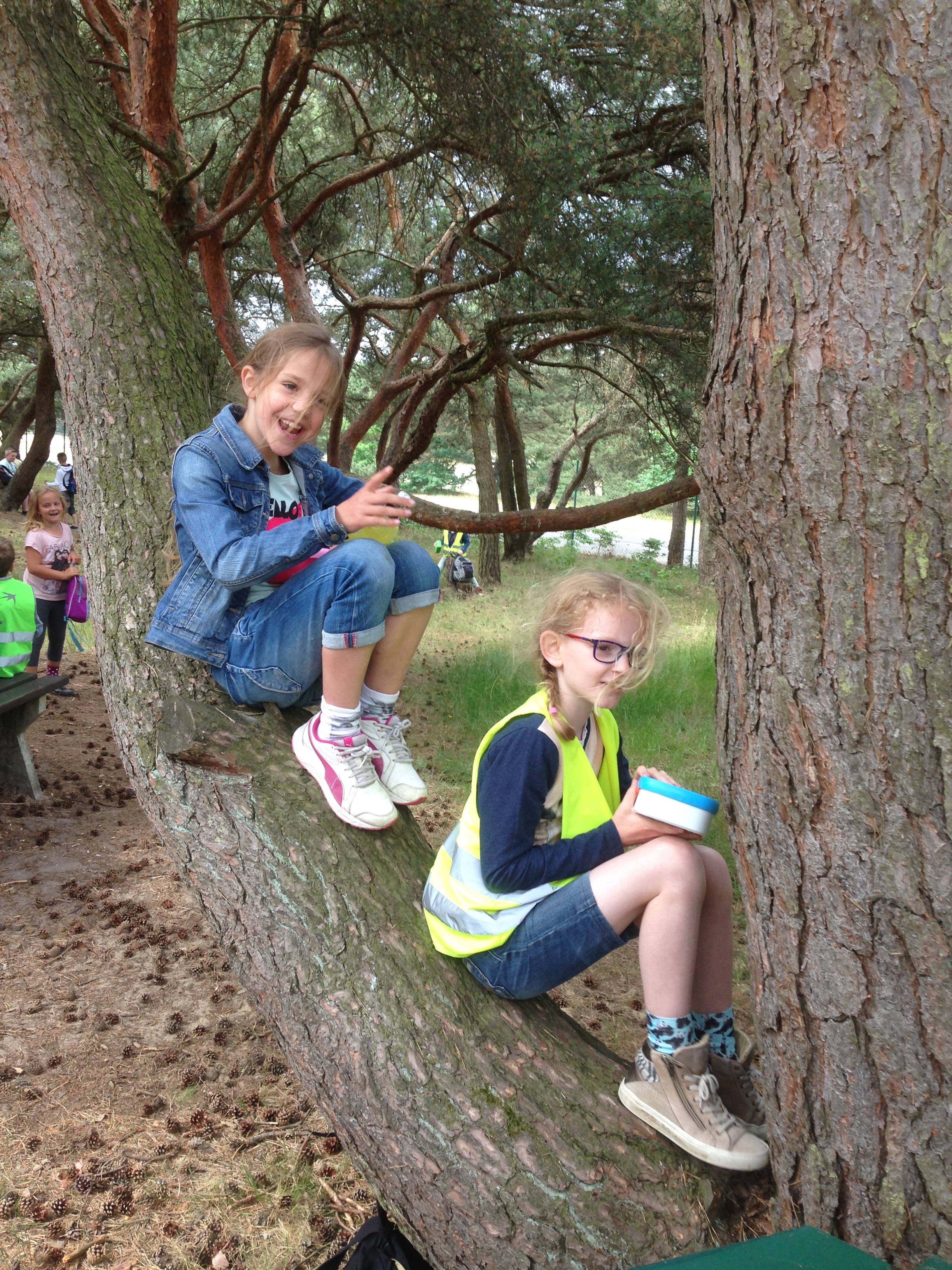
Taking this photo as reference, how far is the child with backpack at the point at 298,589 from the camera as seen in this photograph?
234 cm

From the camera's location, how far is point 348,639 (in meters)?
2.37

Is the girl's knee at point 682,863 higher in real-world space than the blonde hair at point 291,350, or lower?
lower

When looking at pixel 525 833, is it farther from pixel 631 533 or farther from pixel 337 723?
pixel 631 533

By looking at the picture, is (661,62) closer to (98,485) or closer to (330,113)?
(98,485)

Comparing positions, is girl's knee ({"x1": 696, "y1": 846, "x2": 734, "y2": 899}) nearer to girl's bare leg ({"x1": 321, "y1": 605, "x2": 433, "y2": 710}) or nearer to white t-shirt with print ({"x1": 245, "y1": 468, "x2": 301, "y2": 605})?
girl's bare leg ({"x1": 321, "y1": 605, "x2": 433, "y2": 710})

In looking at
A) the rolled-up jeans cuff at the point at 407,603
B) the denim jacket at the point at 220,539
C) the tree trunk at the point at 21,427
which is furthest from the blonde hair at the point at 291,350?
the tree trunk at the point at 21,427

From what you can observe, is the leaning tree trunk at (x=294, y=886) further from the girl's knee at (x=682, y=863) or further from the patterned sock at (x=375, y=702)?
the girl's knee at (x=682, y=863)

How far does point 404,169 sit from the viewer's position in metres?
7.29

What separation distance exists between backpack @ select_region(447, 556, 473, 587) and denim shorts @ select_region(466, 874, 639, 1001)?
10462 mm

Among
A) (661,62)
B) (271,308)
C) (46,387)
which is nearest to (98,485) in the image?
(661,62)

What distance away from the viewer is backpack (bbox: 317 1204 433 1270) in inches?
76.1

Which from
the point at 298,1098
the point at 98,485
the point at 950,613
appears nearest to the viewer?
the point at 950,613

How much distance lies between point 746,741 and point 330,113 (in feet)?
29.3

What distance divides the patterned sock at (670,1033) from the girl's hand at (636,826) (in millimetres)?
351
